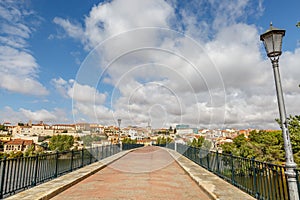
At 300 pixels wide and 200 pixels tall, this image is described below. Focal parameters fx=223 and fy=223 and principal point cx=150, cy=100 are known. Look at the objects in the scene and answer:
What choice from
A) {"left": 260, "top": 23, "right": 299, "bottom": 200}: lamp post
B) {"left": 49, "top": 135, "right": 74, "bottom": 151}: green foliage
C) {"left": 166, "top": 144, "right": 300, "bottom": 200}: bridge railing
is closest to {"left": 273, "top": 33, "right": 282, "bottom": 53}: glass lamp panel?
{"left": 260, "top": 23, "right": 299, "bottom": 200}: lamp post

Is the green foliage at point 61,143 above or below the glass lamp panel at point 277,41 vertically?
below

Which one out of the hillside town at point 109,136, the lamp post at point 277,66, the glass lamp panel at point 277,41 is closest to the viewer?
the lamp post at point 277,66

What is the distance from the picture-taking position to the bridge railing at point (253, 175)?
473 cm

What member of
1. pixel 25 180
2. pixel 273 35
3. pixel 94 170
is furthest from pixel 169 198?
pixel 94 170

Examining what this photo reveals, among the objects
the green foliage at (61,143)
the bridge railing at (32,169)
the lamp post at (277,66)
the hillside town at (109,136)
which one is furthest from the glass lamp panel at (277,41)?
the green foliage at (61,143)

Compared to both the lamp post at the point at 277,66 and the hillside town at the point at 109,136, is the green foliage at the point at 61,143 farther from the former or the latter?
the lamp post at the point at 277,66

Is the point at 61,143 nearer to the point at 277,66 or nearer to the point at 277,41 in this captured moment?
the point at 277,66

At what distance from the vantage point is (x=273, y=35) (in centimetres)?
469

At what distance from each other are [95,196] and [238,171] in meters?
4.32

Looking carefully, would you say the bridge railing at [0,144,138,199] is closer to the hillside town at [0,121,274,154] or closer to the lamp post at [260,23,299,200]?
the lamp post at [260,23,299,200]

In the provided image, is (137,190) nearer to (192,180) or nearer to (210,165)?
(192,180)

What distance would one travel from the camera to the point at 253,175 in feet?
18.7

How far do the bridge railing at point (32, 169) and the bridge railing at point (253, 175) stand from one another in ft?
19.8

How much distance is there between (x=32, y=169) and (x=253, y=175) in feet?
20.8
